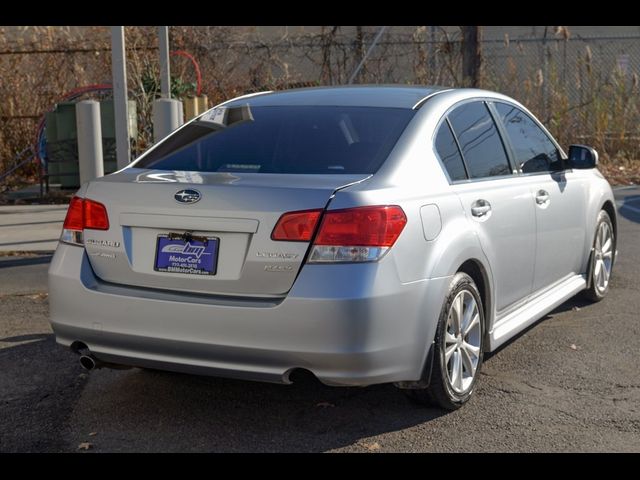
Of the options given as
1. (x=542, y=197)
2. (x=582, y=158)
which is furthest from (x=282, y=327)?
(x=582, y=158)

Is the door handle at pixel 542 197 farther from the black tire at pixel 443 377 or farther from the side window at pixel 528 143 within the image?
the black tire at pixel 443 377

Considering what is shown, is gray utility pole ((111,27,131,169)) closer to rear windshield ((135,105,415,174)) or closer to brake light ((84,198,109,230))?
rear windshield ((135,105,415,174))

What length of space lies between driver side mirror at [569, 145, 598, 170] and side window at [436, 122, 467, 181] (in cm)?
173

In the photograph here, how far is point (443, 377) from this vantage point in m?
4.49

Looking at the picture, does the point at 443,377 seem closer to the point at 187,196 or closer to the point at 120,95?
the point at 187,196

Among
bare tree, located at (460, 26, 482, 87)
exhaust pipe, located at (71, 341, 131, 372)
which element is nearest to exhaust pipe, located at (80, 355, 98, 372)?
exhaust pipe, located at (71, 341, 131, 372)

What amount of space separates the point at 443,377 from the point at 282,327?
940 millimetres

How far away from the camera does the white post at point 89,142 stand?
10516 mm

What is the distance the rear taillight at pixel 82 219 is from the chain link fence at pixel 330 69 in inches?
381

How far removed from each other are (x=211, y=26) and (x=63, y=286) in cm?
1240

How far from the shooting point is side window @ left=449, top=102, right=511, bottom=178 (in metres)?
5.16

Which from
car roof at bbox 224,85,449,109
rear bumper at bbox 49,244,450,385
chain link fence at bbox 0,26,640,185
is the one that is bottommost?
rear bumper at bbox 49,244,450,385

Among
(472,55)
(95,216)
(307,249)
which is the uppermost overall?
(472,55)
